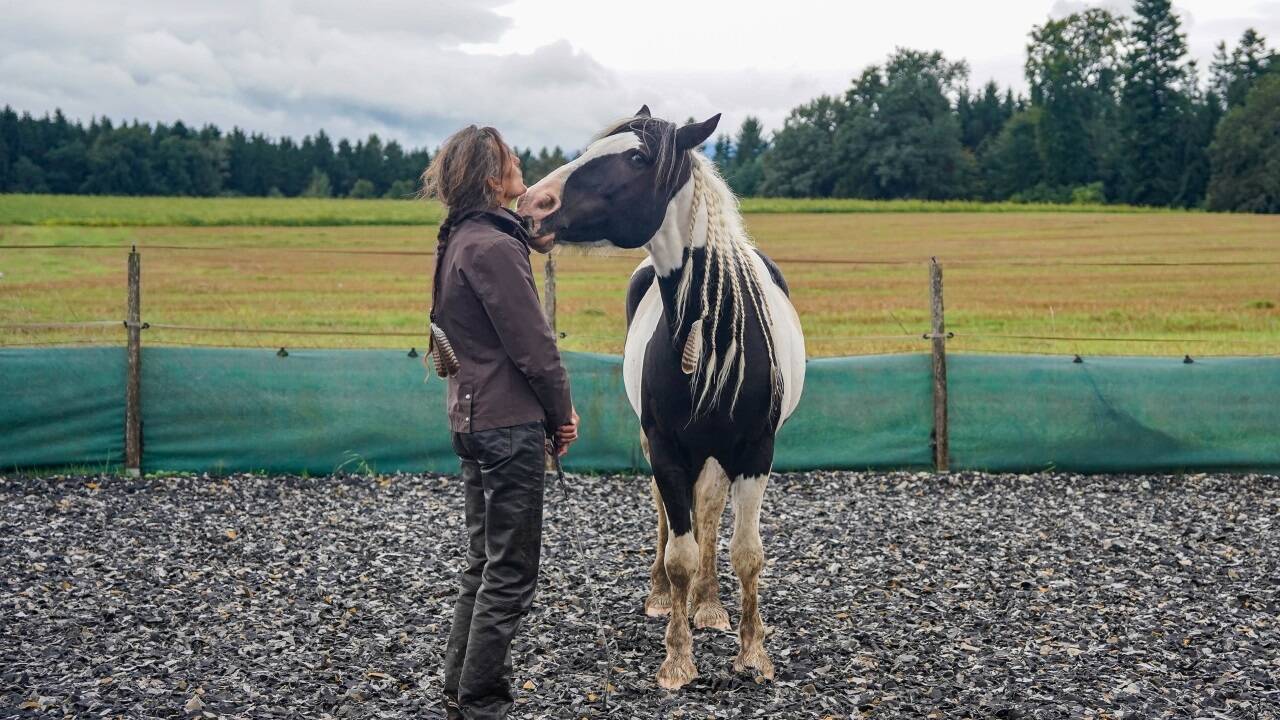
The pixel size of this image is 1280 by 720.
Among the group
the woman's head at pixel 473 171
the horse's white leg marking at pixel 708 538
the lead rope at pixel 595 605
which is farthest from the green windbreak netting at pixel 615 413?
the woman's head at pixel 473 171

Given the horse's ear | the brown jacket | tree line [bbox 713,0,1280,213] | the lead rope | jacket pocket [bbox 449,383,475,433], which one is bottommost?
the lead rope

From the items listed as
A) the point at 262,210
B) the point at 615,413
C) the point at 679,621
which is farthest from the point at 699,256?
the point at 262,210

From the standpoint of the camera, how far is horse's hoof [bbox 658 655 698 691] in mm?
3846

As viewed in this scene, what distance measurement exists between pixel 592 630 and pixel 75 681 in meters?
2.03

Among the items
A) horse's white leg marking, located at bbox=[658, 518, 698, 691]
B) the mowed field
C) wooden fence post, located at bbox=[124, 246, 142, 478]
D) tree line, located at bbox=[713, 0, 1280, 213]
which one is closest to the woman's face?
the mowed field

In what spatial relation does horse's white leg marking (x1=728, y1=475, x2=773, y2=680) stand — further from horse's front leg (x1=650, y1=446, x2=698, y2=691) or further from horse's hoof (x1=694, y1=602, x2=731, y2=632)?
horse's hoof (x1=694, y1=602, x2=731, y2=632)

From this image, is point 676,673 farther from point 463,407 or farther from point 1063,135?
point 1063,135

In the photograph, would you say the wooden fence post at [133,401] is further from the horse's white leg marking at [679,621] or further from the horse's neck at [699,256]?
the horse's neck at [699,256]

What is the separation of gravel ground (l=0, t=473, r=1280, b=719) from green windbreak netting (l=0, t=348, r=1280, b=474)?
1.07 feet

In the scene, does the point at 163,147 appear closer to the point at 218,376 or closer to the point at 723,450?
the point at 218,376

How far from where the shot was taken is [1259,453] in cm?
753

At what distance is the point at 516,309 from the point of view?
2.86 meters

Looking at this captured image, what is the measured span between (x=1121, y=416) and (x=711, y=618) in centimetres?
462

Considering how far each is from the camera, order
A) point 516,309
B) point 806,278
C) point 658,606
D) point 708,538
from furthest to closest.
Result: point 806,278
point 658,606
point 708,538
point 516,309
